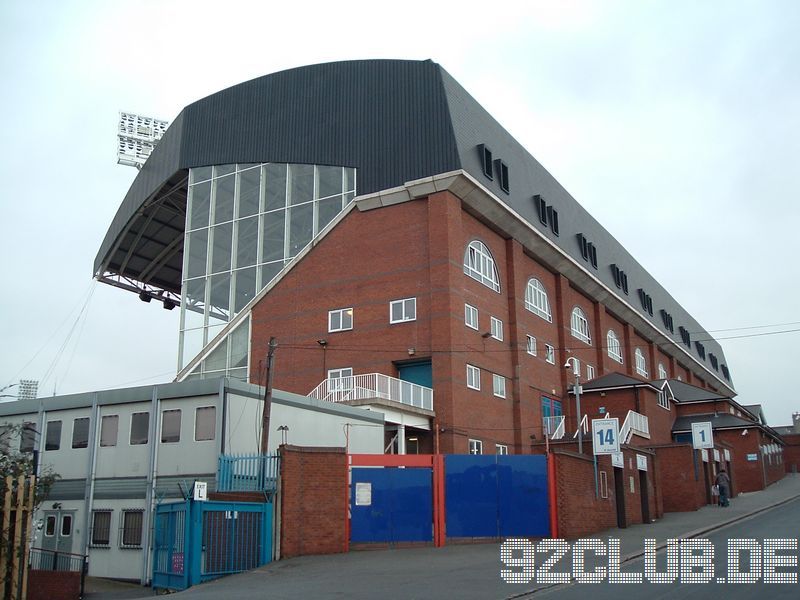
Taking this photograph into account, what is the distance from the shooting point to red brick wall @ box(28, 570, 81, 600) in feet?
66.6

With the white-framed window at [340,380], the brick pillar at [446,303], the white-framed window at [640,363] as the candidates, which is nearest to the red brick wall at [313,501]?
the white-framed window at [340,380]

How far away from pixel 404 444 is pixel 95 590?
46.6ft

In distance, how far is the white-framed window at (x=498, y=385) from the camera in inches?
1528

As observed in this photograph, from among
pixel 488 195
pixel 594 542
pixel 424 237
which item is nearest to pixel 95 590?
pixel 594 542

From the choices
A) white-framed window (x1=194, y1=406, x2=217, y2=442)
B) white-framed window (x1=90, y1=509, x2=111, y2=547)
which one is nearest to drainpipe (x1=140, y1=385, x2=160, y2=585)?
white-framed window (x1=194, y1=406, x2=217, y2=442)

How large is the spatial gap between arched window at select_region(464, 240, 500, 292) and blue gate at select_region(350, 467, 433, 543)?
16332mm

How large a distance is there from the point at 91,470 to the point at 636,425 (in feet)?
90.0

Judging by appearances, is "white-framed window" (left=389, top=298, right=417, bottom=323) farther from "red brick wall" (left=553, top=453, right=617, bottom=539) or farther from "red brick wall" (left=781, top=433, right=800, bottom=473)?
"red brick wall" (left=781, top=433, right=800, bottom=473)

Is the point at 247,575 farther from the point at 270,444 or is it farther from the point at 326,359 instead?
the point at 326,359

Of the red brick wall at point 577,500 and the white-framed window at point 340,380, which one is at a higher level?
the white-framed window at point 340,380

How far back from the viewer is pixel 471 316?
124 feet

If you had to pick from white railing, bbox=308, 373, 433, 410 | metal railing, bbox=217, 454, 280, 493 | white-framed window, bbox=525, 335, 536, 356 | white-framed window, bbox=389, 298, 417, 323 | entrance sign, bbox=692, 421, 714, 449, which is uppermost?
white-framed window, bbox=389, 298, 417, 323

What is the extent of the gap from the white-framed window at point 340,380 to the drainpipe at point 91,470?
9.68m

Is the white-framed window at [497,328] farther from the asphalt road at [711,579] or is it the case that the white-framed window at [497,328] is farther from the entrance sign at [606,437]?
the asphalt road at [711,579]
